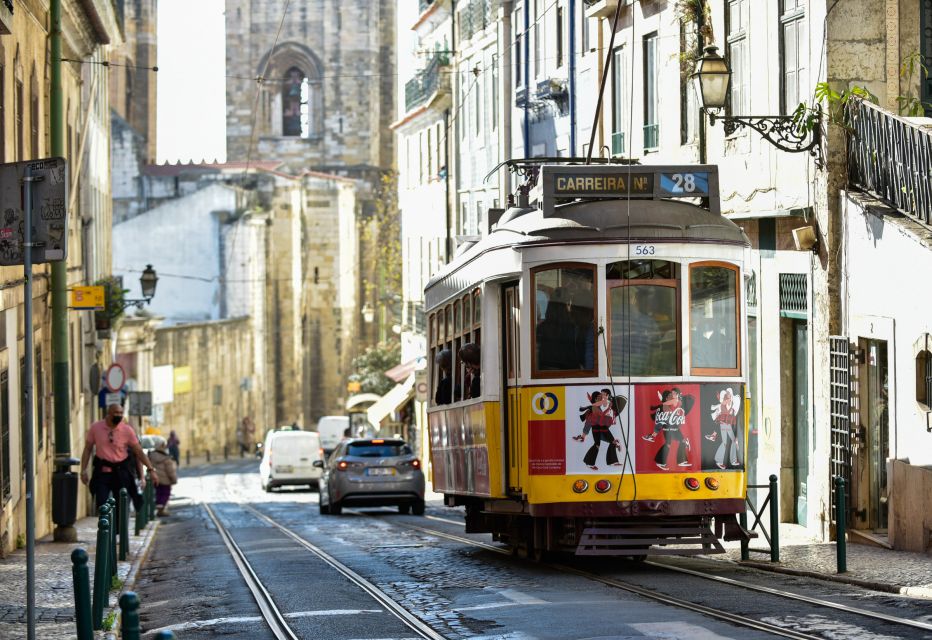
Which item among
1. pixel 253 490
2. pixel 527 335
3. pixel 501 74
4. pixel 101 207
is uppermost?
pixel 501 74

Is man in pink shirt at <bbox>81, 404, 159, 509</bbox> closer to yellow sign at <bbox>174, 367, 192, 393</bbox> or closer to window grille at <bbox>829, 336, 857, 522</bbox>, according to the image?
window grille at <bbox>829, 336, 857, 522</bbox>

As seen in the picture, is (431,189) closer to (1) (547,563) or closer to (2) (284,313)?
(2) (284,313)

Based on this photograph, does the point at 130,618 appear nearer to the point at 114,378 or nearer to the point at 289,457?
the point at 114,378

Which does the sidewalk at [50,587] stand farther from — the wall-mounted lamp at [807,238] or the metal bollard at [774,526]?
the wall-mounted lamp at [807,238]

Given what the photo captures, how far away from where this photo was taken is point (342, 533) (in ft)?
77.3

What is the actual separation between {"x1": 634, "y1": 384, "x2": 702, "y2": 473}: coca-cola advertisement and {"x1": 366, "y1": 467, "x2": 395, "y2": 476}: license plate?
15080mm

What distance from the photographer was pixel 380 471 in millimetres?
29344

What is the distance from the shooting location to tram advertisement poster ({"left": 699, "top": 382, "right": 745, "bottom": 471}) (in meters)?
14.6

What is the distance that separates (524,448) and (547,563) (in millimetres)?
2004

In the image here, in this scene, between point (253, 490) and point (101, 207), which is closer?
point (101, 207)

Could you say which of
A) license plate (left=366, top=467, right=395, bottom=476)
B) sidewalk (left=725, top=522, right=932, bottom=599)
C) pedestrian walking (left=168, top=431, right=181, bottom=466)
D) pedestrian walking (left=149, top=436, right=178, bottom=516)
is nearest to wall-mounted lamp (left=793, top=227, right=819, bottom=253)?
sidewalk (left=725, top=522, right=932, bottom=599)

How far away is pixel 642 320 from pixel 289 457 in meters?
29.5

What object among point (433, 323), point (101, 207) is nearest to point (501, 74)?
point (101, 207)

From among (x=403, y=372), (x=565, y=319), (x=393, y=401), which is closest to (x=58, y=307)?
(x=565, y=319)
